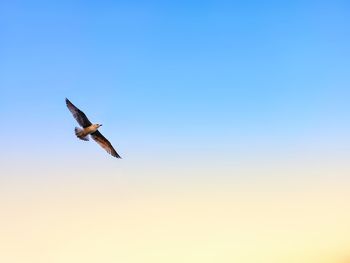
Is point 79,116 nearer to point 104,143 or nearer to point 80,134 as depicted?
point 80,134

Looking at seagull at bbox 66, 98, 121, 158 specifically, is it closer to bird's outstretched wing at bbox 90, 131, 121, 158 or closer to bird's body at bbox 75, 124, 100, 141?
bird's body at bbox 75, 124, 100, 141

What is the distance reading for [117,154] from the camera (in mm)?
26438

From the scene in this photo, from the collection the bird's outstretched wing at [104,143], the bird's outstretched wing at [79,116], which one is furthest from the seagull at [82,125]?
the bird's outstretched wing at [104,143]

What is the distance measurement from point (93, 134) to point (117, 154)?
2.06 metres

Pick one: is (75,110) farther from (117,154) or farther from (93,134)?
(117,154)

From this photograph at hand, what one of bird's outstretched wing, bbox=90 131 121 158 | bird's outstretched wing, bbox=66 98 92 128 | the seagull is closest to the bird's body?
the seagull

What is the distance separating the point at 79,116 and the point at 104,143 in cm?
282

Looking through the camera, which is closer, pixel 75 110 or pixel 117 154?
pixel 75 110

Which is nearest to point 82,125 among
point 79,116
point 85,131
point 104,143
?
point 85,131

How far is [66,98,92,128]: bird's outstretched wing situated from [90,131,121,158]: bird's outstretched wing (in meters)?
1.46

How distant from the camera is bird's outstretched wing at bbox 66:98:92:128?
2397 cm

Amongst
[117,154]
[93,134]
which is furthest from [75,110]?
[117,154]

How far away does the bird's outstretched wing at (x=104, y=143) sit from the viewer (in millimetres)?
25734

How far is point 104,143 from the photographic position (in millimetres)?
26109
